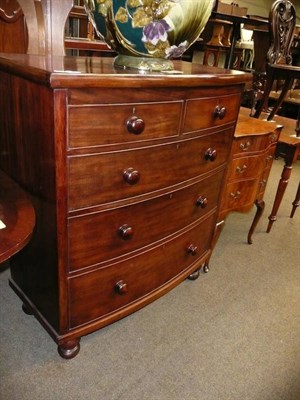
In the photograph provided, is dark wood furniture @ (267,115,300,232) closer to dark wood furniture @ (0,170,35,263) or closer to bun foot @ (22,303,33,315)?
bun foot @ (22,303,33,315)

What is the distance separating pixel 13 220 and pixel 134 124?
45 centimetres

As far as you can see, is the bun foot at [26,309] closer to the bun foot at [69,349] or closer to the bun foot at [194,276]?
the bun foot at [69,349]

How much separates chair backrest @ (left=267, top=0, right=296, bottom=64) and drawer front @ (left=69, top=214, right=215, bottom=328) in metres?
1.48

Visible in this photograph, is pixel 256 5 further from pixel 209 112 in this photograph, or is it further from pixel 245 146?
pixel 209 112

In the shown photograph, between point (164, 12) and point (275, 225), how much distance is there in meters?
2.00

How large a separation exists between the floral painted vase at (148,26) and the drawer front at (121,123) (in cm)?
16

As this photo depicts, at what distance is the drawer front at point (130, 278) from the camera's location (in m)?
1.21

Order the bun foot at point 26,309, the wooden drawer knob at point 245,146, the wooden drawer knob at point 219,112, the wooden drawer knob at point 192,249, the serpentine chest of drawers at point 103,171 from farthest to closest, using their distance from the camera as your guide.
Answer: the wooden drawer knob at point 245,146 < the wooden drawer knob at point 192,249 < the bun foot at point 26,309 < the wooden drawer knob at point 219,112 < the serpentine chest of drawers at point 103,171

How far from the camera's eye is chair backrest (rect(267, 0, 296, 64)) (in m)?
2.24

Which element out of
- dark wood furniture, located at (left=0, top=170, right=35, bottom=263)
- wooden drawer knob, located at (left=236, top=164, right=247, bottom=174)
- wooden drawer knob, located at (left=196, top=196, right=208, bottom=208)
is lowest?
wooden drawer knob, located at (left=196, top=196, right=208, bottom=208)

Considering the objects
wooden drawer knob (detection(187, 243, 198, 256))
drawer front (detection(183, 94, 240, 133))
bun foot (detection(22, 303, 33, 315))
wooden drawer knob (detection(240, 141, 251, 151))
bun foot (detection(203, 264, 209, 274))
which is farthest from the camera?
bun foot (detection(203, 264, 209, 274))


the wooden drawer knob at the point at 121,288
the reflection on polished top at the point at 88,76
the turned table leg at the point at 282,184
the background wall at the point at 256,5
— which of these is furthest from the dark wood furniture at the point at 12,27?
the background wall at the point at 256,5

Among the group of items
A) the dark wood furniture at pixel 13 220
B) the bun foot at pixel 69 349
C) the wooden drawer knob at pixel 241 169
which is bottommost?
the bun foot at pixel 69 349

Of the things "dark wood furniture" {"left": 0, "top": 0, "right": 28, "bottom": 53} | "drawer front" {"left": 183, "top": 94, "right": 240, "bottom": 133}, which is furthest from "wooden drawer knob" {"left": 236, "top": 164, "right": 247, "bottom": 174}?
"dark wood furniture" {"left": 0, "top": 0, "right": 28, "bottom": 53}
